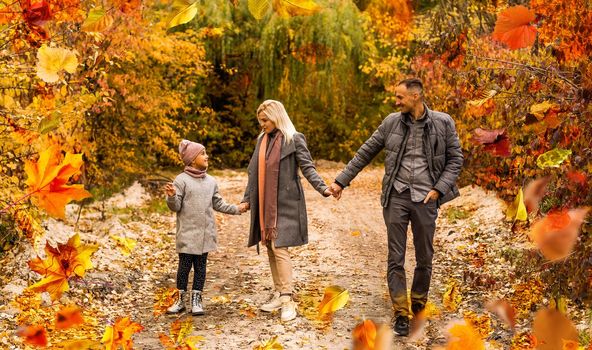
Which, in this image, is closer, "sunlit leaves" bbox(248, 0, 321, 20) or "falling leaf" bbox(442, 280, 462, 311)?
"sunlit leaves" bbox(248, 0, 321, 20)

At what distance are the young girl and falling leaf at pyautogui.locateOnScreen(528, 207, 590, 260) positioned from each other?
15.0 feet

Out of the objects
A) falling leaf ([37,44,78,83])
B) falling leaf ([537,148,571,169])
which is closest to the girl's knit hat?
falling leaf ([37,44,78,83])

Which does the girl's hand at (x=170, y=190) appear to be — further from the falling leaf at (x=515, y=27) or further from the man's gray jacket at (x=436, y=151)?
the falling leaf at (x=515, y=27)

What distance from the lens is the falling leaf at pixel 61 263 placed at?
1450 millimetres

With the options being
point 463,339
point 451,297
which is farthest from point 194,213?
point 463,339

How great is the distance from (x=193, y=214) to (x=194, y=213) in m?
0.01

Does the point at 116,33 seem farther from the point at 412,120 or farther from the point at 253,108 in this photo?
the point at 253,108

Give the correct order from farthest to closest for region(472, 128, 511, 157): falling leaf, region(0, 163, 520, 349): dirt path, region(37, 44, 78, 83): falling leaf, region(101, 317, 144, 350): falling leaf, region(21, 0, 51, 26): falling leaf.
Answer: region(0, 163, 520, 349): dirt path → region(101, 317, 144, 350): falling leaf → region(21, 0, 51, 26): falling leaf → region(472, 128, 511, 157): falling leaf → region(37, 44, 78, 83): falling leaf

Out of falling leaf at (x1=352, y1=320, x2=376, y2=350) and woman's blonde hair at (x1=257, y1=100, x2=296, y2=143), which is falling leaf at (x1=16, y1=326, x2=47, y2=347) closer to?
falling leaf at (x1=352, y1=320, x2=376, y2=350)

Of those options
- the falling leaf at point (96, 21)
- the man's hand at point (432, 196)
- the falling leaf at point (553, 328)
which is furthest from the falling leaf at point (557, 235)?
the man's hand at point (432, 196)

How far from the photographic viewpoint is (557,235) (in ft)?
3.03

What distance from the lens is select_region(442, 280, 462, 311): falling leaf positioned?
18.7 ft

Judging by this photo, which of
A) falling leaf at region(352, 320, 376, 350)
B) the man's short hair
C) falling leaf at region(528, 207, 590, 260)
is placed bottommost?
the man's short hair

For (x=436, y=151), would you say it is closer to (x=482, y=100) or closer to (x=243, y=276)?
(x=482, y=100)
